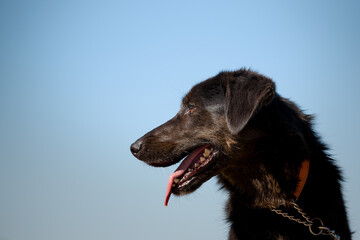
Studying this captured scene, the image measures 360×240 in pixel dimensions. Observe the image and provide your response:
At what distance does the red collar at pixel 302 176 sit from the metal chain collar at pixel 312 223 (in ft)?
0.40

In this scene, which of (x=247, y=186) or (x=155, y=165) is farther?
(x=155, y=165)

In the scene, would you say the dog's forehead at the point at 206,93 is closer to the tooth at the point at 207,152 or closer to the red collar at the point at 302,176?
the tooth at the point at 207,152

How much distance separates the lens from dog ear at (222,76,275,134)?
3.17 meters

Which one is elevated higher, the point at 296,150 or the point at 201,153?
the point at 201,153

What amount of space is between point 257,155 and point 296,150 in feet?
1.25

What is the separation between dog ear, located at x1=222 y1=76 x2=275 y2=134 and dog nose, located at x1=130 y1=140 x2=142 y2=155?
1079mm

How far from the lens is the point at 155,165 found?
389 cm

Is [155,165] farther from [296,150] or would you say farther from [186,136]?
[296,150]

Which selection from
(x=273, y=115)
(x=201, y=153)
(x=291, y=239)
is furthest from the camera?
(x=201, y=153)

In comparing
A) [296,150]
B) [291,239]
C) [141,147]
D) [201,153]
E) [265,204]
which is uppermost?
[141,147]

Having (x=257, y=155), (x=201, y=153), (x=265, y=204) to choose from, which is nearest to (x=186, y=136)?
(x=201, y=153)

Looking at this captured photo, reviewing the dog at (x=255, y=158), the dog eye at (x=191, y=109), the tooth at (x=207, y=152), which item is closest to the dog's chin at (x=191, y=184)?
the dog at (x=255, y=158)

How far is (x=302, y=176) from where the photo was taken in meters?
3.27

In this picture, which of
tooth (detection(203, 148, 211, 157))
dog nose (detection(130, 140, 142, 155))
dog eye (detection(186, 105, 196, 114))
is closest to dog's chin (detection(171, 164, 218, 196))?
tooth (detection(203, 148, 211, 157))
